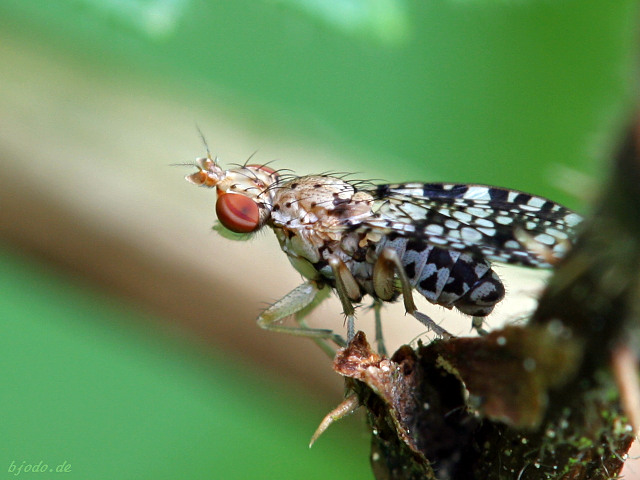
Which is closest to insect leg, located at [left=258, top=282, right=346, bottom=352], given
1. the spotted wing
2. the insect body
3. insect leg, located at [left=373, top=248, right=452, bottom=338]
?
the insect body

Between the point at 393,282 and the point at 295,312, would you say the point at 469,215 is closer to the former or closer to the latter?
the point at 393,282

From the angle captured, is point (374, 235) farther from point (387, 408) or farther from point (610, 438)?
point (610, 438)

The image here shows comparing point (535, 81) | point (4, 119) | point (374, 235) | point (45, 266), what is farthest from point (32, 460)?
point (535, 81)

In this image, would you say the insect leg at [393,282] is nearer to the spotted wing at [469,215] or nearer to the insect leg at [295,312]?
the spotted wing at [469,215]

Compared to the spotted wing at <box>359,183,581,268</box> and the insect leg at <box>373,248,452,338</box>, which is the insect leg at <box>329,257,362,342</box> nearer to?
the insect leg at <box>373,248,452,338</box>

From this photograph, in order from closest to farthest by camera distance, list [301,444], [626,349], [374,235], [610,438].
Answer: [626,349] < [610,438] < [374,235] < [301,444]

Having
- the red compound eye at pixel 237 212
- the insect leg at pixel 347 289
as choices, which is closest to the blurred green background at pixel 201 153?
the red compound eye at pixel 237 212
